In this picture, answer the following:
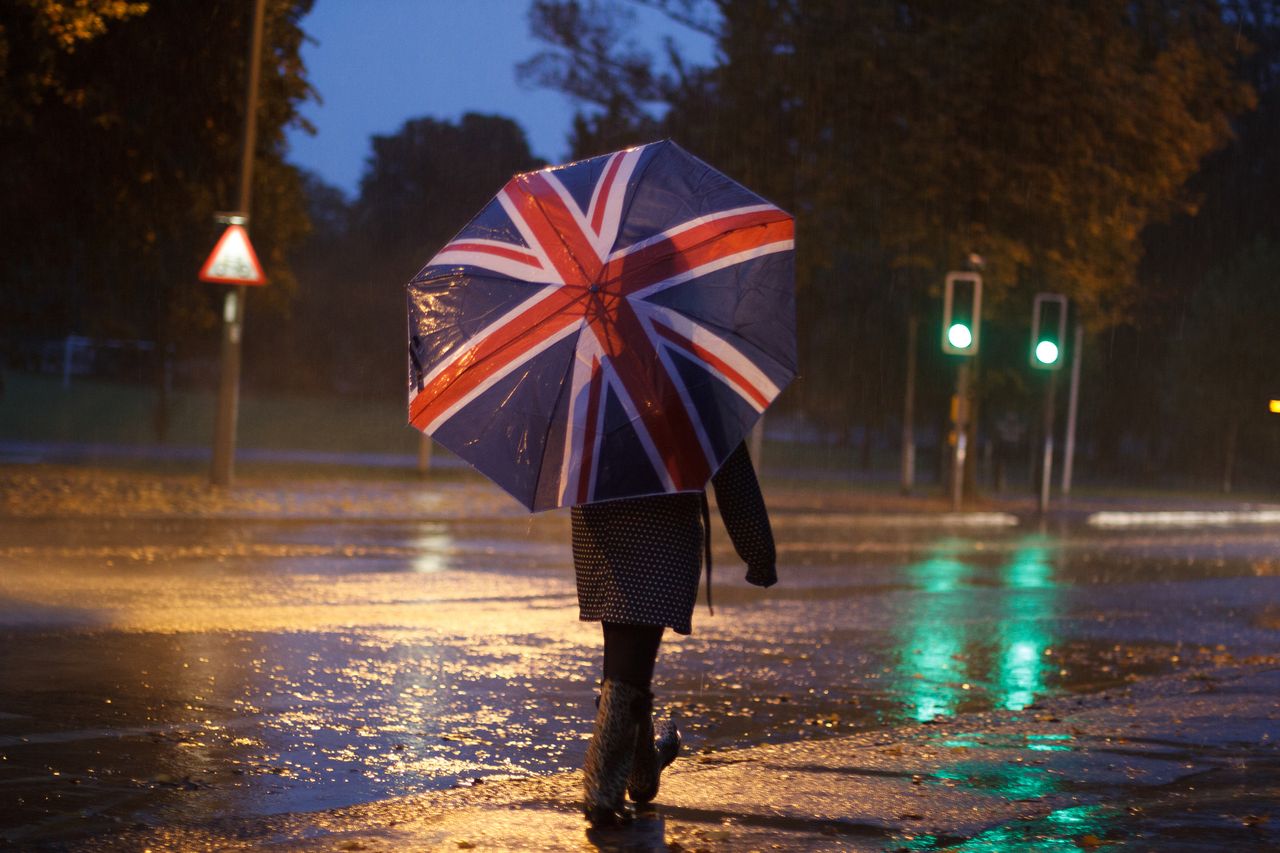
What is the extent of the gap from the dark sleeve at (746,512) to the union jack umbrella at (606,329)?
278mm

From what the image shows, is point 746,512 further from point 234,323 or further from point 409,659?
point 234,323

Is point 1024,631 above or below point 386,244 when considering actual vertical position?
below

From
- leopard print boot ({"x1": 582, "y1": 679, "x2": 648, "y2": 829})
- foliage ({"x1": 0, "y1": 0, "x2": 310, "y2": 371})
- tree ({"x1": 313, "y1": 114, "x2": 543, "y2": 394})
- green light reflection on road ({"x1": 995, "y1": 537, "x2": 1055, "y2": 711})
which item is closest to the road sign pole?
foliage ({"x1": 0, "y1": 0, "x2": 310, "y2": 371})

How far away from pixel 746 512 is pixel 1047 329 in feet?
79.0

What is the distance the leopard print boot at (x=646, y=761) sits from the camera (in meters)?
5.70

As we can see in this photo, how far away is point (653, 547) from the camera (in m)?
5.58

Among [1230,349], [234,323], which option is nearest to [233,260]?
[234,323]

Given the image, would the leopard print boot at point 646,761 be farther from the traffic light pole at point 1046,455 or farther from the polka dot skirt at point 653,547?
the traffic light pole at point 1046,455

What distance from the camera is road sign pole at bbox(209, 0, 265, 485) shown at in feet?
66.0

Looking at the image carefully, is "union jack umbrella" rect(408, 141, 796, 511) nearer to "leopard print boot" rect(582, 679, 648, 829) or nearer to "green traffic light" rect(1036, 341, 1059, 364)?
"leopard print boot" rect(582, 679, 648, 829)

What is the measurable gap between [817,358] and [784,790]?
42759 mm

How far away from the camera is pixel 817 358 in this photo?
48531 millimetres

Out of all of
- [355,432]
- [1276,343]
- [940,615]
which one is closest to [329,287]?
[355,432]

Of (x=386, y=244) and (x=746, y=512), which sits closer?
(x=746, y=512)
